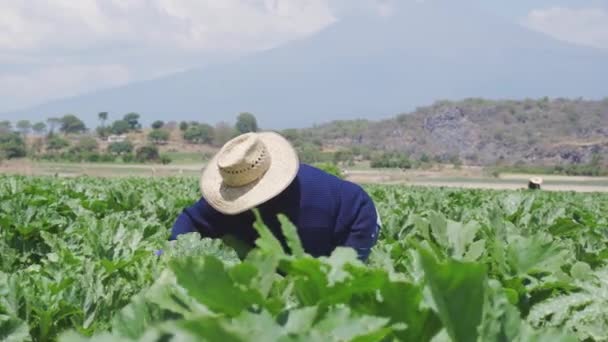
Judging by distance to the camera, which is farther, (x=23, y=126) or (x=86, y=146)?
(x=23, y=126)

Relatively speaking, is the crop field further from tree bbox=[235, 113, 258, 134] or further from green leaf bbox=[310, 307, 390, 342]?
tree bbox=[235, 113, 258, 134]

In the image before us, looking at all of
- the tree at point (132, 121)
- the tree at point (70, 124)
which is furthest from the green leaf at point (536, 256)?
the tree at point (70, 124)

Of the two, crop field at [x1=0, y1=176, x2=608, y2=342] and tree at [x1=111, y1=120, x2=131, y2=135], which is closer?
crop field at [x1=0, y1=176, x2=608, y2=342]

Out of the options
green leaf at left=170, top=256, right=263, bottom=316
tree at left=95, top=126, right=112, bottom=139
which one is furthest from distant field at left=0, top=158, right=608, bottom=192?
green leaf at left=170, top=256, right=263, bottom=316

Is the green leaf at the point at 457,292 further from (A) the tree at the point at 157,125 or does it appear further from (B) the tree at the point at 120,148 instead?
(A) the tree at the point at 157,125

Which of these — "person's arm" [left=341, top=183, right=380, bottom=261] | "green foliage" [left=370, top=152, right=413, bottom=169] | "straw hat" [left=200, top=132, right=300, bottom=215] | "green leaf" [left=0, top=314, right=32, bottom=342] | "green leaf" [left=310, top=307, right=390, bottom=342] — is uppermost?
"green leaf" [left=310, top=307, right=390, bottom=342]

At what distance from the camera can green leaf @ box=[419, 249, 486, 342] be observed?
4.05ft

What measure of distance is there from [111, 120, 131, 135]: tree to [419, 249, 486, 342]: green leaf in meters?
140

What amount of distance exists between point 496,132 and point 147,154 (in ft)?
162

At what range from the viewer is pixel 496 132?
122 meters

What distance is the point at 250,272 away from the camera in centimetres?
133

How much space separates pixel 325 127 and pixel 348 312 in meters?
151

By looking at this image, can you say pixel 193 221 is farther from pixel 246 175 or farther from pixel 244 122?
pixel 244 122

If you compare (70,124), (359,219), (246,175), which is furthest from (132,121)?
(246,175)
